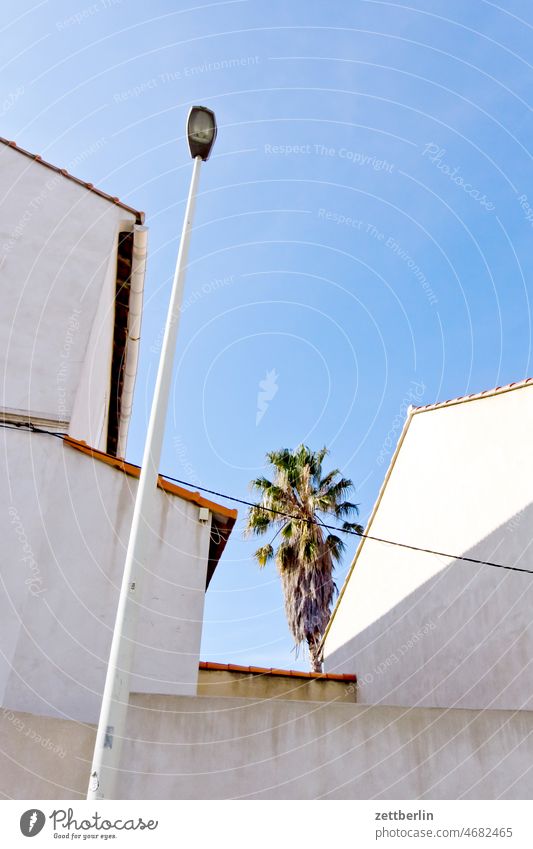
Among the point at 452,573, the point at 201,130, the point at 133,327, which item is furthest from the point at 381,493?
the point at 201,130

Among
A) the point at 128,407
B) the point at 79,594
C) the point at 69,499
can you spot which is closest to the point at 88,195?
the point at 128,407

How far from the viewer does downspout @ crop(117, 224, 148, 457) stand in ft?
39.9

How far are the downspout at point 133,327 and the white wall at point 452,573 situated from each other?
6.08m

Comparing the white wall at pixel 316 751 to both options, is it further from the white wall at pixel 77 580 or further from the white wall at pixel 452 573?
the white wall at pixel 452 573

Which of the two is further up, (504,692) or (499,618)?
(499,618)

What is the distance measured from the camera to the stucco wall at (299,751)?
5.98 meters

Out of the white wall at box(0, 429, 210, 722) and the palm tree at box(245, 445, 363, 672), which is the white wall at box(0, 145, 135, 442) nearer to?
the white wall at box(0, 429, 210, 722)

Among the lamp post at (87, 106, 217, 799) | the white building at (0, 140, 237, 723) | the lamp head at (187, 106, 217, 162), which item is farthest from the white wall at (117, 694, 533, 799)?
the lamp head at (187, 106, 217, 162)

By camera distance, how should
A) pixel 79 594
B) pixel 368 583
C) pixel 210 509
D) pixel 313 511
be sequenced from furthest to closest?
pixel 313 511 < pixel 368 583 < pixel 210 509 < pixel 79 594

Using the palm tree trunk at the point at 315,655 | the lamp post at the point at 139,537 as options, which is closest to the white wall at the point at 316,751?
the lamp post at the point at 139,537

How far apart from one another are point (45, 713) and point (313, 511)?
11.8 m

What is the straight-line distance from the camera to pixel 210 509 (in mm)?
9094
